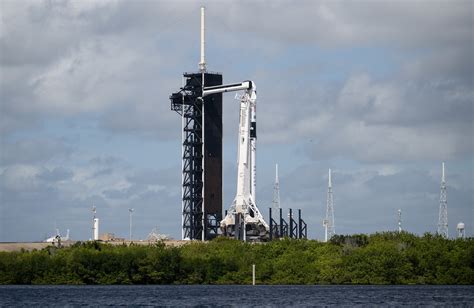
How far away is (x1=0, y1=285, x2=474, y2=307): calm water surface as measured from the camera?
12562 centimetres

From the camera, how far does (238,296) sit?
5453 inches

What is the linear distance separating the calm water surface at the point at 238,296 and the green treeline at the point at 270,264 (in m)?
8.66

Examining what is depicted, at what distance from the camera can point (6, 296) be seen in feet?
475

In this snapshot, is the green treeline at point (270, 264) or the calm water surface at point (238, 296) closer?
the calm water surface at point (238, 296)

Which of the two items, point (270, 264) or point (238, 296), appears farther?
point (270, 264)

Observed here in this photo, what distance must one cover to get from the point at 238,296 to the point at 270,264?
38.5 meters

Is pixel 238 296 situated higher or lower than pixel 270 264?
lower

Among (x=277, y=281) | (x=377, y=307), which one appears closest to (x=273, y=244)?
(x=277, y=281)

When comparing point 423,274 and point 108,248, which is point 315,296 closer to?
point 423,274

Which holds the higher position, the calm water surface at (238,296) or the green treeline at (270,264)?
the green treeline at (270,264)

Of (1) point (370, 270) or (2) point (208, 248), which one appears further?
(2) point (208, 248)

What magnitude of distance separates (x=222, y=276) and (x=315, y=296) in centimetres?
3753

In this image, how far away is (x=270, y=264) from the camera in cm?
17675

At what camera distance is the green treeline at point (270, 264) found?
16962 centimetres
